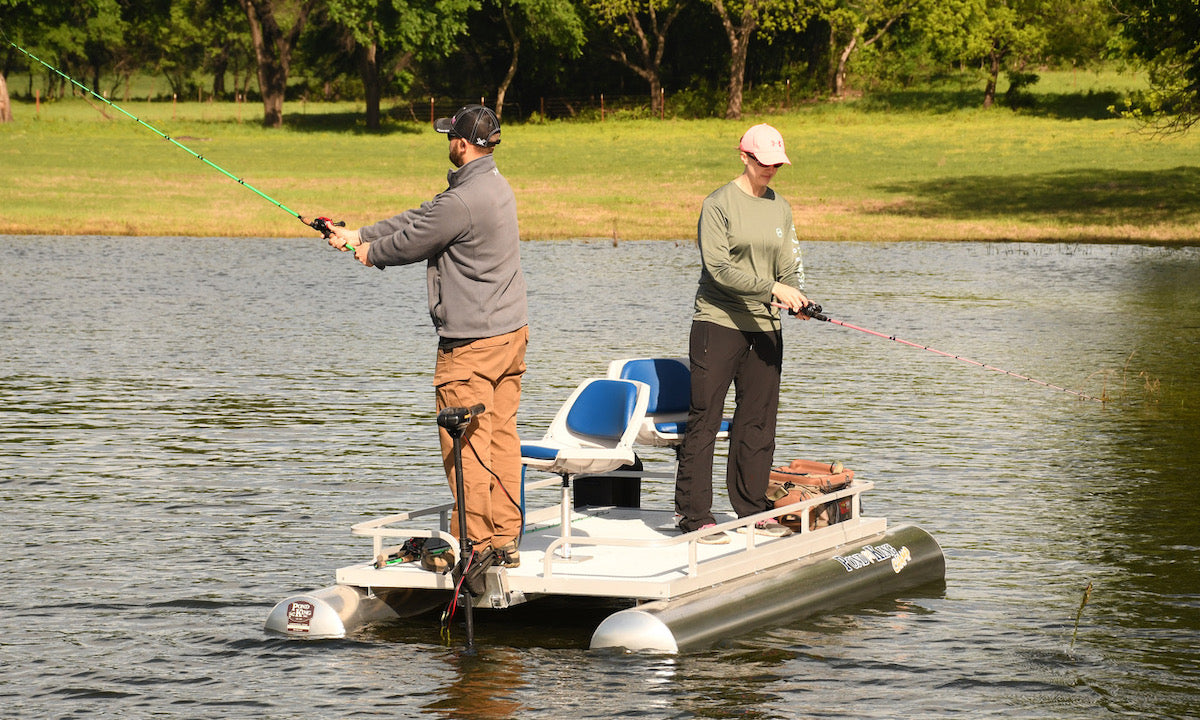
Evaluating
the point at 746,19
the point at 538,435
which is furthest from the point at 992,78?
the point at 538,435

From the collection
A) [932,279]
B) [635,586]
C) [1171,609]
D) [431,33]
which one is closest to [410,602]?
[635,586]

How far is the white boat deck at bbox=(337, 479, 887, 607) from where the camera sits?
26.2ft

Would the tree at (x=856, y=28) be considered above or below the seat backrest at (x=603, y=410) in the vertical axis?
above

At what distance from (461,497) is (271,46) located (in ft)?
222

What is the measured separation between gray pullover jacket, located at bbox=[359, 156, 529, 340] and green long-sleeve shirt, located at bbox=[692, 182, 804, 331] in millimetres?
1059

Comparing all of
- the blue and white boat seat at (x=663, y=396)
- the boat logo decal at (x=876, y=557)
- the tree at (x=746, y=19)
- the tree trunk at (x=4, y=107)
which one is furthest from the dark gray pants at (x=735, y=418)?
the tree at (x=746, y=19)

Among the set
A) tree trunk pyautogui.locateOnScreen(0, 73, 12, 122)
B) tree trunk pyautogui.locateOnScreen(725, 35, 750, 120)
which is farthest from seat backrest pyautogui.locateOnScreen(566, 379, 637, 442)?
tree trunk pyautogui.locateOnScreen(725, 35, 750, 120)

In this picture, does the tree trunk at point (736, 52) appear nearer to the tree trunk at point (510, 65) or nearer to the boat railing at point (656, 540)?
the tree trunk at point (510, 65)

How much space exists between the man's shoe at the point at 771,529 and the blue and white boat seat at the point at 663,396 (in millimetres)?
503

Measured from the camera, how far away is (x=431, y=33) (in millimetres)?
67500

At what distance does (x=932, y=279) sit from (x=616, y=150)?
106ft

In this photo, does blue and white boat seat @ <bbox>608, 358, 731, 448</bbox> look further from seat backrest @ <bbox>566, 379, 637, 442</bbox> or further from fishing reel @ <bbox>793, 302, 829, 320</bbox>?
fishing reel @ <bbox>793, 302, 829, 320</bbox>

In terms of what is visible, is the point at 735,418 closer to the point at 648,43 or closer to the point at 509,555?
the point at 509,555

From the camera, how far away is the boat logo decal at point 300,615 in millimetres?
Result: 8266
